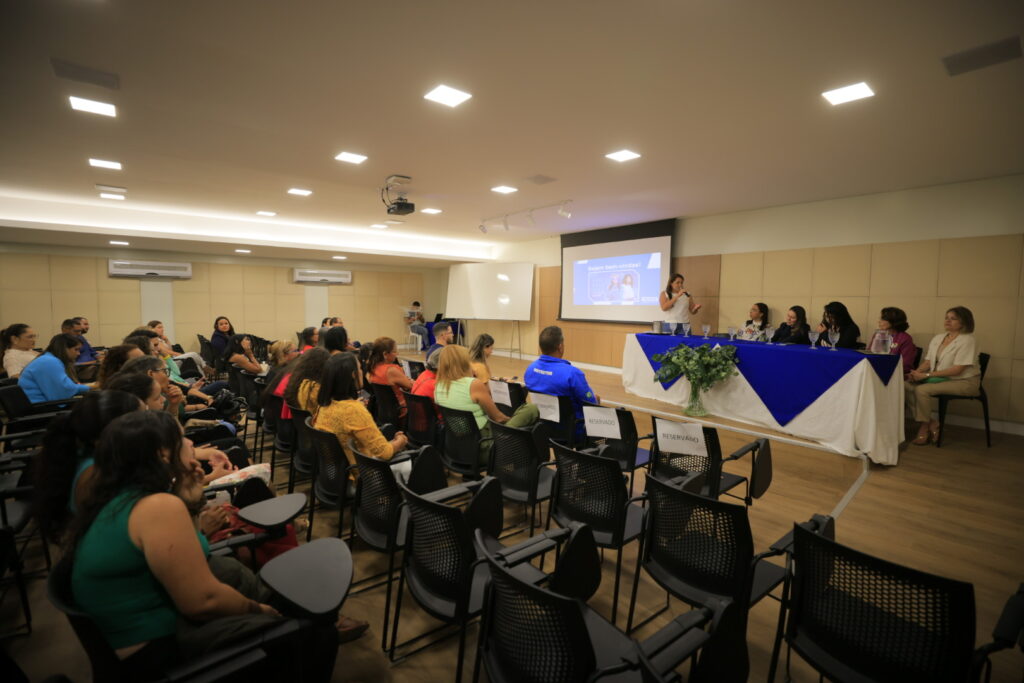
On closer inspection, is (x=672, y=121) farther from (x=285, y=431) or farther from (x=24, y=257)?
(x=24, y=257)

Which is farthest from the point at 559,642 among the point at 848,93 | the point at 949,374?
the point at 949,374

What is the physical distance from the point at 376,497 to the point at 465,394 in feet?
3.70

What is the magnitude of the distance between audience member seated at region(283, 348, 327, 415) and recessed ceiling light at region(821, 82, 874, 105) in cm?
387

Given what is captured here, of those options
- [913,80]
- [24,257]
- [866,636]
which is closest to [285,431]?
[866,636]

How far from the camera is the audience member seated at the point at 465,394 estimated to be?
308cm

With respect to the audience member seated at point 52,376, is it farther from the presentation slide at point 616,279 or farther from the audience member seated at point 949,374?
the audience member seated at point 949,374

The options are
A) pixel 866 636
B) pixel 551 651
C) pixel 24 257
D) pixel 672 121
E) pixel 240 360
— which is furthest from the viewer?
pixel 24 257

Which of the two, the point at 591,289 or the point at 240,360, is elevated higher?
the point at 591,289

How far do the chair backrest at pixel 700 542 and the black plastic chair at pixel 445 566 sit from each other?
1.92 feet

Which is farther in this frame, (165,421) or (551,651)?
(165,421)

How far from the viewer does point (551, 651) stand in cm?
119

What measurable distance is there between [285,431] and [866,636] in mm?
3498

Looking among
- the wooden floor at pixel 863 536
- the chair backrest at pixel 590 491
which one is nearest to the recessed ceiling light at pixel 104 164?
the wooden floor at pixel 863 536

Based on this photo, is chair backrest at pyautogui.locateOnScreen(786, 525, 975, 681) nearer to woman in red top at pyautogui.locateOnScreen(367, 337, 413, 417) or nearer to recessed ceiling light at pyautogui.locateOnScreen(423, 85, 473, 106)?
woman in red top at pyautogui.locateOnScreen(367, 337, 413, 417)
